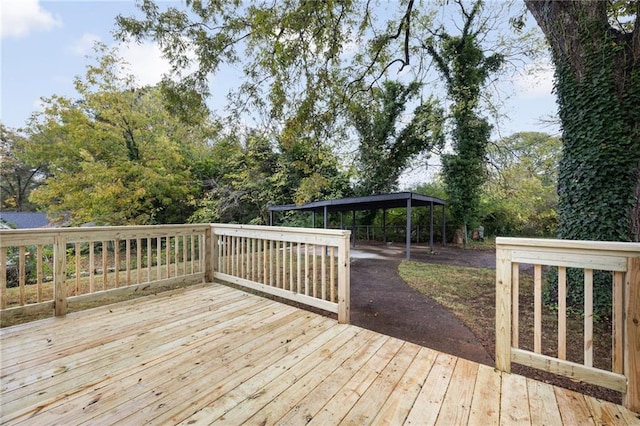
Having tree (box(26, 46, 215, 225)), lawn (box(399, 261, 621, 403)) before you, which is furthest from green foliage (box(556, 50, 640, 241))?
tree (box(26, 46, 215, 225))

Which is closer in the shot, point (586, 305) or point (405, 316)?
point (586, 305)

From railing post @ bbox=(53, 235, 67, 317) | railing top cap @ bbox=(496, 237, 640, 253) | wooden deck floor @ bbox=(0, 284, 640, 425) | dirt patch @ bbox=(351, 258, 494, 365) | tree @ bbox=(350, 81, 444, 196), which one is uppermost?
tree @ bbox=(350, 81, 444, 196)

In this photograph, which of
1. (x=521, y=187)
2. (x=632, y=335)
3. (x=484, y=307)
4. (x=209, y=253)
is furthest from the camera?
(x=521, y=187)

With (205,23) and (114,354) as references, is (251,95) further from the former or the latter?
(114,354)

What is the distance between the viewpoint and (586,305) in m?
1.58

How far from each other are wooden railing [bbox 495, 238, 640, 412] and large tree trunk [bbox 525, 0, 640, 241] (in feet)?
8.38

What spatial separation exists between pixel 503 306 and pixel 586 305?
0.43 m

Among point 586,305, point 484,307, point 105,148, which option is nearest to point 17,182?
point 105,148

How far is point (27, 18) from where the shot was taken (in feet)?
13.0

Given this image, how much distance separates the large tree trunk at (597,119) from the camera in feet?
10.4

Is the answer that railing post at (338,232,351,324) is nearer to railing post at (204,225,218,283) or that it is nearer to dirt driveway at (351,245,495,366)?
dirt driveway at (351,245,495,366)

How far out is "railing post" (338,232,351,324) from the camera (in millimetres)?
2670

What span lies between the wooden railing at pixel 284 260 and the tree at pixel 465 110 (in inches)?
389

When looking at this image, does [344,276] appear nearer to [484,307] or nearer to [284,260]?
[284,260]
